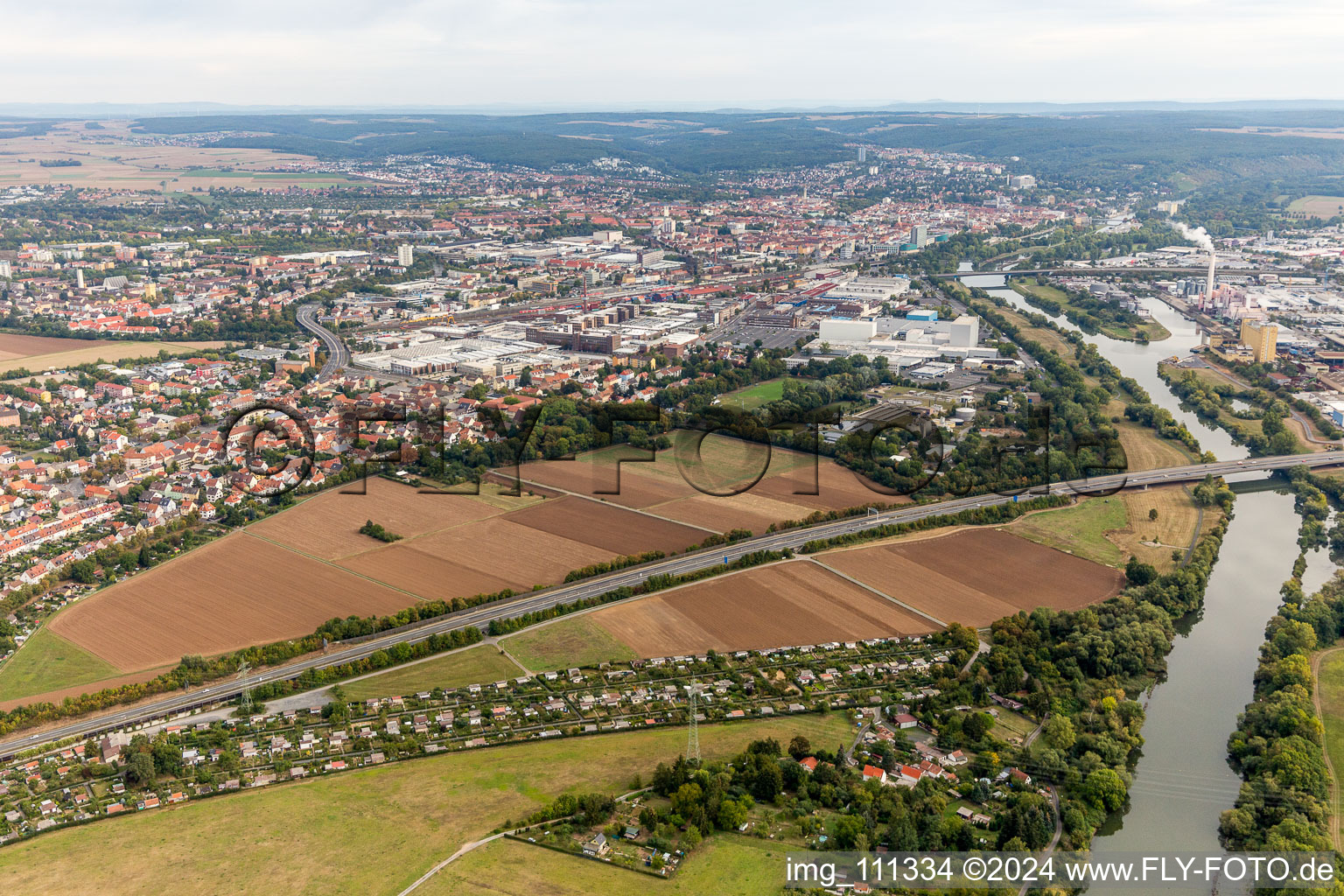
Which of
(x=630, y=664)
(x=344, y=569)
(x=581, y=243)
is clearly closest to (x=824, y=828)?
(x=630, y=664)

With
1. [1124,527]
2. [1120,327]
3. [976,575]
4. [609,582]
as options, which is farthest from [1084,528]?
[1120,327]

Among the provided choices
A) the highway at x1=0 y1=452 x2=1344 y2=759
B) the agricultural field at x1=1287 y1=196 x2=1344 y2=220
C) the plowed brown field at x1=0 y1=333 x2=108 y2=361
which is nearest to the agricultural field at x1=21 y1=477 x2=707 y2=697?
the highway at x1=0 y1=452 x2=1344 y2=759

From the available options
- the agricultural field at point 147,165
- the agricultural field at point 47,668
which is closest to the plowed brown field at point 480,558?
the agricultural field at point 47,668

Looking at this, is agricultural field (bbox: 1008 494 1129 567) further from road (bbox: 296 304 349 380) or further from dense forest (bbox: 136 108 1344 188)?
dense forest (bbox: 136 108 1344 188)

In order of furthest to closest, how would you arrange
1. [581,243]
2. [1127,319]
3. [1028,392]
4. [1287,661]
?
[581,243]
[1127,319]
[1028,392]
[1287,661]

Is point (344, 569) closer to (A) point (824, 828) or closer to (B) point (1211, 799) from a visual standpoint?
(A) point (824, 828)

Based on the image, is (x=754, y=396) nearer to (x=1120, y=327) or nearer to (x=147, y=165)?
(x=1120, y=327)
